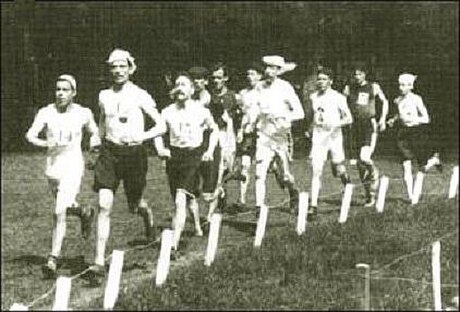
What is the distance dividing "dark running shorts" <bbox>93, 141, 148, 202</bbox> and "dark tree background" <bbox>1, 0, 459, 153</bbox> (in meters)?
16.2

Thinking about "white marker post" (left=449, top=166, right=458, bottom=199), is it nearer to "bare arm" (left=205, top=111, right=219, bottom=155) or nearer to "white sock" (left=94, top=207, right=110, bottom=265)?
"bare arm" (left=205, top=111, right=219, bottom=155)

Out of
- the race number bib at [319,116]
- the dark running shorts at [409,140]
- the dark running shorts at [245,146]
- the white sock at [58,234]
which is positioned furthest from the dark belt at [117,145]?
the dark running shorts at [409,140]

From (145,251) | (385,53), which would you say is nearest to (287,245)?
(145,251)

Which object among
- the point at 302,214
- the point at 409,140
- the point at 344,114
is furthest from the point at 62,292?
the point at 409,140

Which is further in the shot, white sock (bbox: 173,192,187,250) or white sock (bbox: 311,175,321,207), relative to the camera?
white sock (bbox: 311,175,321,207)

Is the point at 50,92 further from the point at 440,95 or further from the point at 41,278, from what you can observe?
the point at 41,278

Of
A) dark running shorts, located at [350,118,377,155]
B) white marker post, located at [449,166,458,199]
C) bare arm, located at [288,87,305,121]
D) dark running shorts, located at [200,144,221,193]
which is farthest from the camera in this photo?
white marker post, located at [449,166,458,199]

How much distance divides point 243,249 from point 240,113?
4425 millimetres

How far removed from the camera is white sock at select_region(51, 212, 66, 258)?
11.7 meters

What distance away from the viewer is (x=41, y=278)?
38.7 ft

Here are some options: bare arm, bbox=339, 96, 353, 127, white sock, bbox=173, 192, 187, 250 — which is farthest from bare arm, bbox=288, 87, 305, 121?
white sock, bbox=173, 192, 187, 250

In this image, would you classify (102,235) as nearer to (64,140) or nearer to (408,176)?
(64,140)

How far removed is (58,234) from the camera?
462 inches

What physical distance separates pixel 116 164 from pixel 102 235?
32.5 inches
